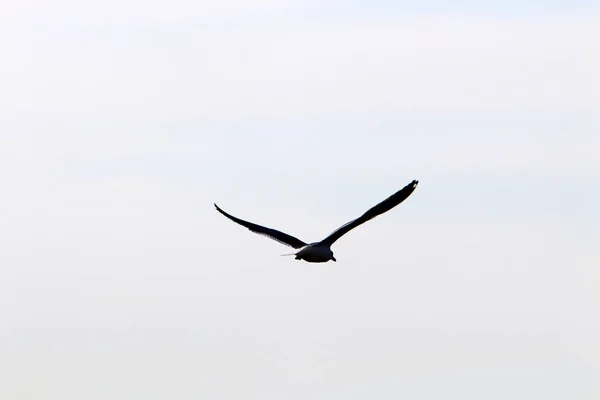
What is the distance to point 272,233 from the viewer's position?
313 ft

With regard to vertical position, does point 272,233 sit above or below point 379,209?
above

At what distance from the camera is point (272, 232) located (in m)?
95.4

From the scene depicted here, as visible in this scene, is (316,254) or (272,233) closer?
(316,254)

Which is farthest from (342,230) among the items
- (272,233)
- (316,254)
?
(272,233)

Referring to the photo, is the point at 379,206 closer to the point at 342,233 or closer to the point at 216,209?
the point at 342,233

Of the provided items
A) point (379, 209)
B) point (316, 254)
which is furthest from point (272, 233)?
point (379, 209)

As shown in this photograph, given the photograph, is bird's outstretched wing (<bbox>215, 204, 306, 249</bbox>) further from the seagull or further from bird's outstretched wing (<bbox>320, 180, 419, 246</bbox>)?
bird's outstretched wing (<bbox>320, 180, 419, 246</bbox>)

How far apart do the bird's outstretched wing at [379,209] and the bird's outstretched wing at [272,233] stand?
279 cm

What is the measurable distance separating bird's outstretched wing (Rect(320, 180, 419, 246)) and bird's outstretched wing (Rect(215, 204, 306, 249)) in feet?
9.15

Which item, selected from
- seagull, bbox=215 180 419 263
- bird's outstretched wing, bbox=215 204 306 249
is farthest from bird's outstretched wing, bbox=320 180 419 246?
bird's outstretched wing, bbox=215 204 306 249

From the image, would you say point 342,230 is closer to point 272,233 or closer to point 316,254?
point 316,254

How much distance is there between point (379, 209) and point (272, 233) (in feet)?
19.1

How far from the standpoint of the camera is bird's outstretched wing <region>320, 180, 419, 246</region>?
297 feet

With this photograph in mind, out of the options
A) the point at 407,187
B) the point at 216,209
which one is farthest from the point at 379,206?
the point at 216,209
